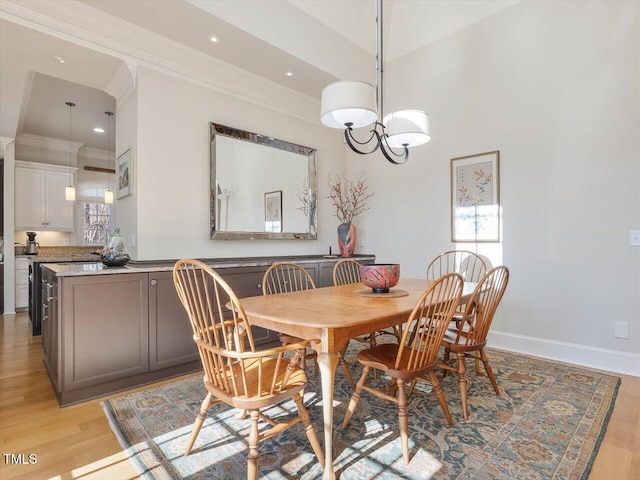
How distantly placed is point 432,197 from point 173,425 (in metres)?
3.29

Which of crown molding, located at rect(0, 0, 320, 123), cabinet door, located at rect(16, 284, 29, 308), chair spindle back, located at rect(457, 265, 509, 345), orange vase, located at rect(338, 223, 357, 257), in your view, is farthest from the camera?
cabinet door, located at rect(16, 284, 29, 308)

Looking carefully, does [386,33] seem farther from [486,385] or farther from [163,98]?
[486,385]

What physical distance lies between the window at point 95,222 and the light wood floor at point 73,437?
456 centimetres

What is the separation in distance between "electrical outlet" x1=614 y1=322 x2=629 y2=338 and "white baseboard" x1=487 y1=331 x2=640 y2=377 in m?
0.14

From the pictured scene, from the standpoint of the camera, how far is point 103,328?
92.7 inches

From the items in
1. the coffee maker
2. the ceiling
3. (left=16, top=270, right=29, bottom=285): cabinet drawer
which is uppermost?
the ceiling

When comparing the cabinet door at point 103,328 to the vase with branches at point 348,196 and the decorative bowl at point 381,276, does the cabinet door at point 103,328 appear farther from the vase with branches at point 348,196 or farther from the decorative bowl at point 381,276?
the vase with branches at point 348,196

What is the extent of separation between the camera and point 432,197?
3908mm

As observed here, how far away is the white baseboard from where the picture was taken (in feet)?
8.93

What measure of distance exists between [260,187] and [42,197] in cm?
443

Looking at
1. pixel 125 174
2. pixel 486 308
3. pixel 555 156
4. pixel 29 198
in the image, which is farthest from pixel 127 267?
pixel 29 198

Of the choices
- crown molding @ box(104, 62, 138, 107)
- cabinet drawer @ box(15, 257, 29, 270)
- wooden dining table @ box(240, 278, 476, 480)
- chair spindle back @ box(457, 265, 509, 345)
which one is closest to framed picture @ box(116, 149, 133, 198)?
crown molding @ box(104, 62, 138, 107)

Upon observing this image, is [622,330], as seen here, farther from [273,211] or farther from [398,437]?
[273,211]

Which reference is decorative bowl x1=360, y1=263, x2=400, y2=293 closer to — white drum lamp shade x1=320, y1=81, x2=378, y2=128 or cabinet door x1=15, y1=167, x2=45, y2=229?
white drum lamp shade x1=320, y1=81, x2=378, y2=128
